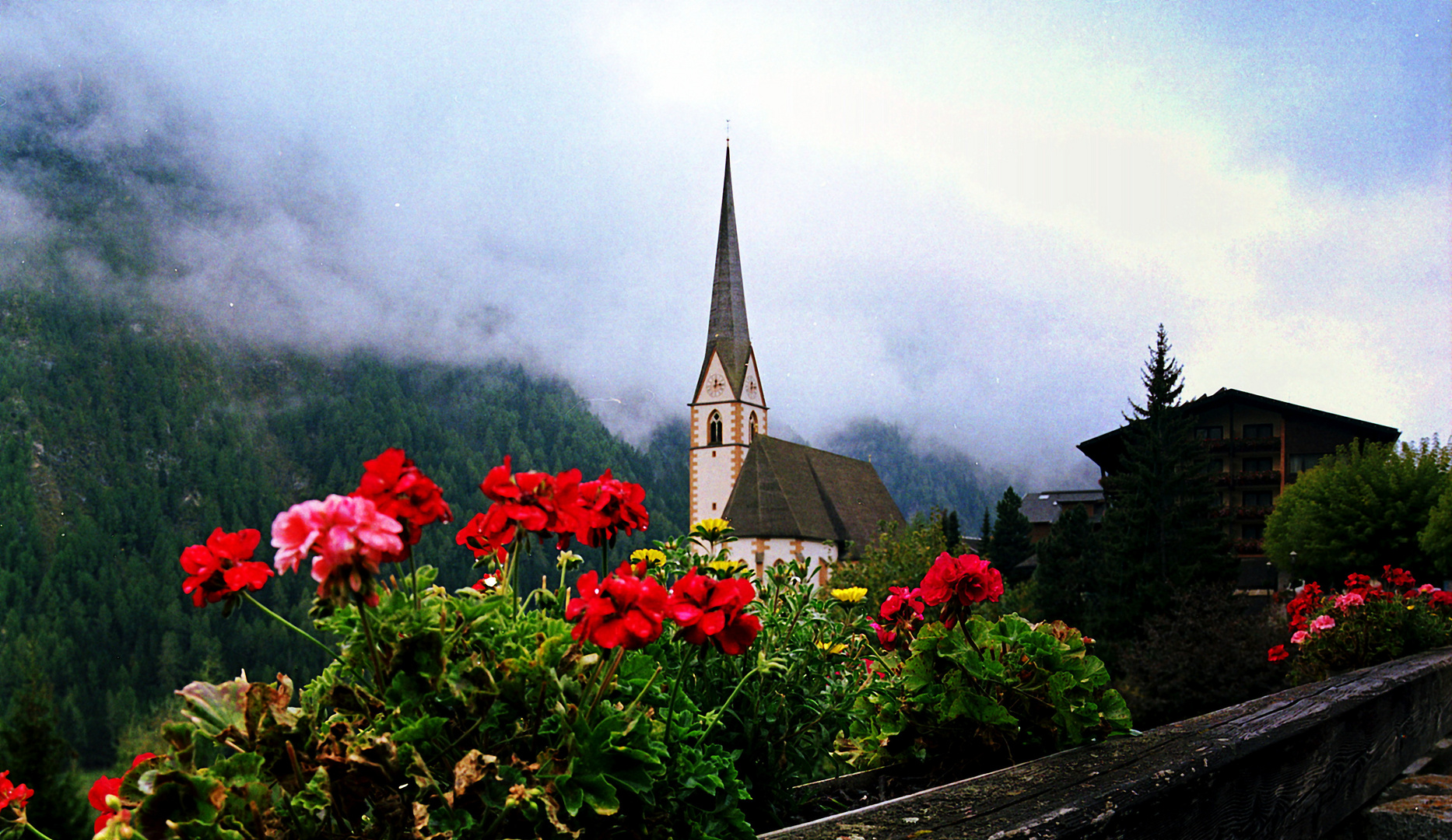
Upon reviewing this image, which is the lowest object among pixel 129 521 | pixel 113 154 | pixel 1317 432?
pixel 129 521

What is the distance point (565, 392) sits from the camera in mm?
146875

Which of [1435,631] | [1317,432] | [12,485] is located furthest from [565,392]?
[1435,631]

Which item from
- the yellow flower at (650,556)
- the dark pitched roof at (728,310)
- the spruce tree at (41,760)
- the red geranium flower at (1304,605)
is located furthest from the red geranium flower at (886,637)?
the dark pitched roof at (728,310)

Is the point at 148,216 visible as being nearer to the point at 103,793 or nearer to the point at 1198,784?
the point at 103,793

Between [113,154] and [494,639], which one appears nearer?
[494,639]

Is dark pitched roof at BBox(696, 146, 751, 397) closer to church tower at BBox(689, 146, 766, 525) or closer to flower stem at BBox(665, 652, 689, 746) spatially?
church tower at BBox(689, 146, 766, 525)

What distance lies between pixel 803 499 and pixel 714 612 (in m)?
59.3

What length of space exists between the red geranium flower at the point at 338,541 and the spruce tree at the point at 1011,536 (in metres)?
56.0

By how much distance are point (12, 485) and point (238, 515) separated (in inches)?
1096

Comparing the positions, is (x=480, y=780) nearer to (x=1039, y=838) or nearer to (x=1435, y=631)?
(x=1039, y=838)

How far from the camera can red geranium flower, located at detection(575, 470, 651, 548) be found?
165 cm

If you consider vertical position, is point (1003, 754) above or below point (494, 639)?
below

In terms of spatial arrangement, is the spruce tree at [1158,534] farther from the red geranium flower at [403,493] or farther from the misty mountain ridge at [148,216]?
the misty mountain ridge at [148,216]

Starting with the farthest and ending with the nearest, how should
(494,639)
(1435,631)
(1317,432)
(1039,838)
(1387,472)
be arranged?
(1317,432)
(1387,472)
(1435,631)
(1039,838)
(494,639)
